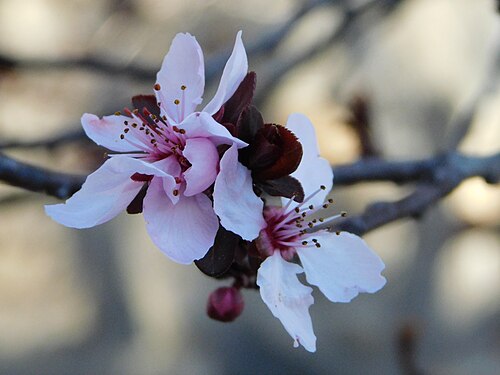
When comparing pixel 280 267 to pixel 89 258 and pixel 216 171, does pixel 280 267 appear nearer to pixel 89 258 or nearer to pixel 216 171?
pixel 216 171

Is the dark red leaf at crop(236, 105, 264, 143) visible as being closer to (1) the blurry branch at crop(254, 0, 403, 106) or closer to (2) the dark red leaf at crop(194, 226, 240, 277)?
(2) the dark red leaf at crop(194, 226, 240, 277)

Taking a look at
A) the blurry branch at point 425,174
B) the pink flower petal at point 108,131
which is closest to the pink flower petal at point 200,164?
the pink flower petal at point 108,131

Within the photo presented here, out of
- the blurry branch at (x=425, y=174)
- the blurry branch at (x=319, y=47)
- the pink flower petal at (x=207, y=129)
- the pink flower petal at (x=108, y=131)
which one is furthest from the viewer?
the blurry branch at (x=319, y=47)

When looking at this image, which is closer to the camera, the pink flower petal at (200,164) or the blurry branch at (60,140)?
the pink flower petal at (200,164)

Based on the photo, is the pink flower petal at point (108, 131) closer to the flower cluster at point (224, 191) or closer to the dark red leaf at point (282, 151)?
the flower cluster at point (224, 191)

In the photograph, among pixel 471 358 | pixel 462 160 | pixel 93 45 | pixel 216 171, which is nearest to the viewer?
pixel 216 171

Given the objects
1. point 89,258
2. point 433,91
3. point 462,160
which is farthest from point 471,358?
point 462,160
